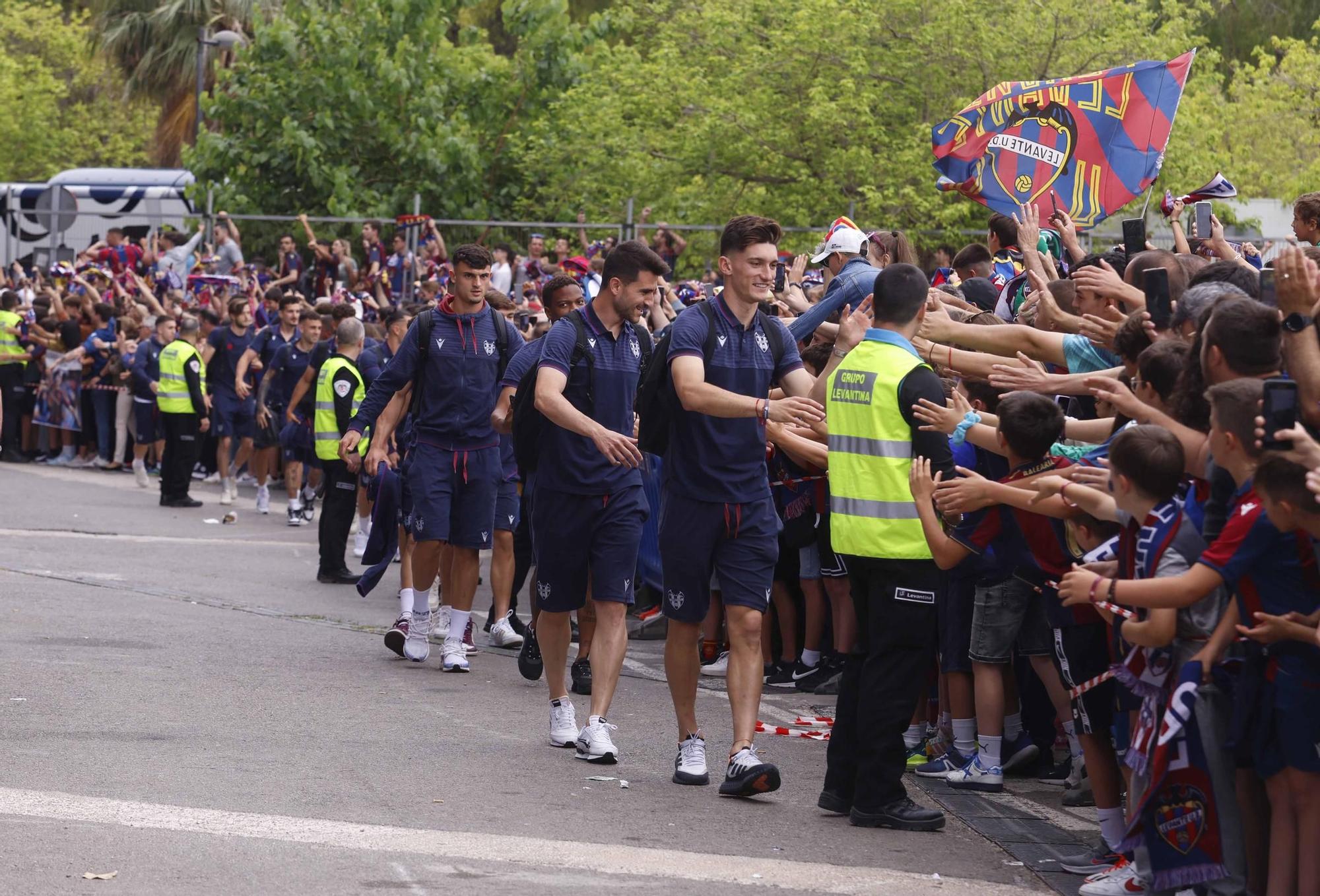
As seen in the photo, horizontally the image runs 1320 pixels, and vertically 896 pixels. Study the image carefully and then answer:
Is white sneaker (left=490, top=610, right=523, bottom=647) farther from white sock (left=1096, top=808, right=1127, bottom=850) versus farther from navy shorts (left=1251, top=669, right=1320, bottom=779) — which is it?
navy shorts (left=1251, top=669, right=1320, bottom=779)

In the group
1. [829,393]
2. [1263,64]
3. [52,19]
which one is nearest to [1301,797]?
[829,393]

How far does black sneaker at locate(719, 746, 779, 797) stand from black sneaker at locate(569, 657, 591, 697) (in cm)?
242

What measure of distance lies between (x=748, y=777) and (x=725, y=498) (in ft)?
3.73

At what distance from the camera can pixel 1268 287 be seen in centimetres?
571

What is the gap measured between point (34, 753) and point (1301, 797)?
4982 mm

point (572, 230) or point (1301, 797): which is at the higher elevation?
point (572, 230)

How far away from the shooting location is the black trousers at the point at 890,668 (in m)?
6.68

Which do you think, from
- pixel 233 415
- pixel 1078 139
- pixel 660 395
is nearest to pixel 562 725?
pixel 660 395

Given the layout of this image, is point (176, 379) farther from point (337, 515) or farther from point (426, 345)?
point (426, 345)

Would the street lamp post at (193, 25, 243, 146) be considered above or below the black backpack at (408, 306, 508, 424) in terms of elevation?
above

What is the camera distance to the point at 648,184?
23562 millimetres

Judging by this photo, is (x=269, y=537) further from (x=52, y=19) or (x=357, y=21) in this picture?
(x=52, y=19)

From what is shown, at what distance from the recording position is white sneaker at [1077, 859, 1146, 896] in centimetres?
570

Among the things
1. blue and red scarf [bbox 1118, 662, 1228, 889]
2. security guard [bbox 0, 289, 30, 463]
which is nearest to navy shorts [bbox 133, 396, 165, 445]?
security guard [bbox 0, 289, 30, 463]
